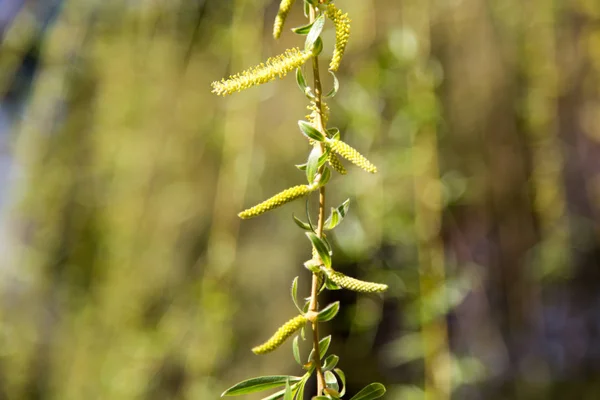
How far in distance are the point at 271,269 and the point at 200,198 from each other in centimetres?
20

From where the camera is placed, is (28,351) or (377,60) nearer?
(377,60)

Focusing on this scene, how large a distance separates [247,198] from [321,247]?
64cm

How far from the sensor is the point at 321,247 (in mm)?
251

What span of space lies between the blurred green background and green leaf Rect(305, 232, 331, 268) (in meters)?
0.55

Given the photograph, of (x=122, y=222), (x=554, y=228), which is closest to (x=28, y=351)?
(x=122, y=222)

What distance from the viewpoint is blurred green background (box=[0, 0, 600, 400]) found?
2.78 feet

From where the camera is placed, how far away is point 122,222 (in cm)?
99

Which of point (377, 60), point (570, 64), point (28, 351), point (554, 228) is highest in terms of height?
point (377, 60)

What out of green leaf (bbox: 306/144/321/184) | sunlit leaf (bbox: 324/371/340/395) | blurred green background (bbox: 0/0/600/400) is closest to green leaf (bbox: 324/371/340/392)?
sunlit leaf (bbox: 324/371/340/395)

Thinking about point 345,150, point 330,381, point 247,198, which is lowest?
point 247,198

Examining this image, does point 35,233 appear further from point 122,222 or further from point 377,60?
point 377,60

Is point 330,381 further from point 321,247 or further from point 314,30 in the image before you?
point 314,30

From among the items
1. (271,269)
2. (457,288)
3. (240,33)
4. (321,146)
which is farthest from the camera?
(271,269)

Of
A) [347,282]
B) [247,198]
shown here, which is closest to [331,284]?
[347,282]
